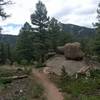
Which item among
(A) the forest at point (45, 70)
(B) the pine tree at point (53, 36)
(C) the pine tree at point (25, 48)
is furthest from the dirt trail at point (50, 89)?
(C) the pine tree at point (25, 48)

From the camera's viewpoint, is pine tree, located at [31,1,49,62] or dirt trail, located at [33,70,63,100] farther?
pine tree, located at [31,1,49,62]

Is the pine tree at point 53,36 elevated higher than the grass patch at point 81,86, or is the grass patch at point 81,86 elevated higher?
the pine tree at point 53,36

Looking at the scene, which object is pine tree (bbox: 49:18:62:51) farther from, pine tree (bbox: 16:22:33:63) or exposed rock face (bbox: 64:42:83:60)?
exposed rock face (bbox: 64:42:83:60)

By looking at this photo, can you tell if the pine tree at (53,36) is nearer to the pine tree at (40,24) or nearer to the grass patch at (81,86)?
the pine tree at (40,24)

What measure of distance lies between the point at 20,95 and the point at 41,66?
15.8 meters

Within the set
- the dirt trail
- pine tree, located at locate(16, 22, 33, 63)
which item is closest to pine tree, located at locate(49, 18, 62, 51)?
pine tree, located at locate(16, 22, 33, 63)

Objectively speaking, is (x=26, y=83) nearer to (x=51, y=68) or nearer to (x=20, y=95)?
(x=20, y=95)

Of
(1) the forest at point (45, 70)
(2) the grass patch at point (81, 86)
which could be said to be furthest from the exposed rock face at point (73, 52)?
(2) the grass patch at point (81, 86)

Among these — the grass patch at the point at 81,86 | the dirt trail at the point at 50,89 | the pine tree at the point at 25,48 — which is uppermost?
the pine tree at the point at 25,48

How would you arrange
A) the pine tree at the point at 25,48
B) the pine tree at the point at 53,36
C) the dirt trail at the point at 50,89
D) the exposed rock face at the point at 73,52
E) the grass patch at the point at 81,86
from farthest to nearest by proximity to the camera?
the pine tree at the point at 25,48, the pine tree at the point at 53,36, the exposed rock face at the point at 73,52, the dirt trail at the point at 50,89, the grass patch at the point at 81,86

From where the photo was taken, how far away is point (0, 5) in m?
30.9

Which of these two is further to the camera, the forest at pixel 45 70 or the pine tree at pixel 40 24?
the pine tree at pixel 40 24

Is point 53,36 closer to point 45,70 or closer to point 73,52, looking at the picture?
point 73,52

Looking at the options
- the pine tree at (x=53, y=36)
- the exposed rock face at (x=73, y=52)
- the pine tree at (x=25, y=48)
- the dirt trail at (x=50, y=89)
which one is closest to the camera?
the dirt trail at (x=50, y=89)
